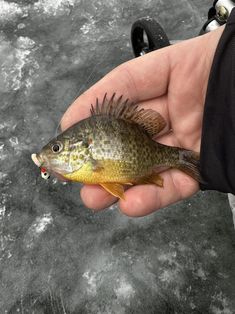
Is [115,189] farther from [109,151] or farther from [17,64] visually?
[17,64]

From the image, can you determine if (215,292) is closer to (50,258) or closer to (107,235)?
Answer: (107,235)

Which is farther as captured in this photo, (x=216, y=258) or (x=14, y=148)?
(x=14, y=148)

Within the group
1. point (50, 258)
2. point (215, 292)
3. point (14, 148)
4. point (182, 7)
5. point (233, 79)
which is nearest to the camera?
point (233, 79)

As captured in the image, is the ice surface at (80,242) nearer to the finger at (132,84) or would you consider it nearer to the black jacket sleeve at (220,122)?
the black jacket sleeve at (220,122)

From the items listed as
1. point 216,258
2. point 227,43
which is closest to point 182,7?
point 227,43

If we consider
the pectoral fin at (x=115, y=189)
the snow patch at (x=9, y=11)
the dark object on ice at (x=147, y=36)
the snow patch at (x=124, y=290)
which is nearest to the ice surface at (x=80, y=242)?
the snow patch at (x=124, y=290)

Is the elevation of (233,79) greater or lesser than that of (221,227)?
greater

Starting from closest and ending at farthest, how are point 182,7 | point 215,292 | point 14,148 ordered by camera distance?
point 215,292 → point 14,148 → point 182,7

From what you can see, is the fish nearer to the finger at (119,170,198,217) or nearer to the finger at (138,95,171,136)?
the finger at (119,170,198,217)
